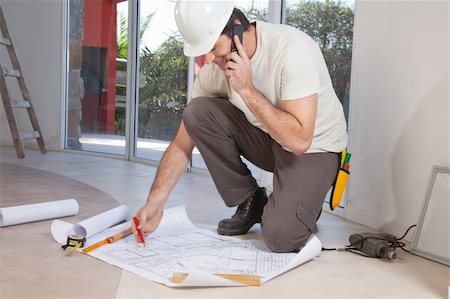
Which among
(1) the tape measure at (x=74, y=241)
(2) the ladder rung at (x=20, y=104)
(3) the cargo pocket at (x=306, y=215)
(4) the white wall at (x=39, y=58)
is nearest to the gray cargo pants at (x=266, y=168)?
(3) the cargo pocket at (x=306, y=215)

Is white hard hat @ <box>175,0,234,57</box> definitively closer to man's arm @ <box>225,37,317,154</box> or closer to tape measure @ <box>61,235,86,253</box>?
man's arm @ <box>225,37,317,154</box>

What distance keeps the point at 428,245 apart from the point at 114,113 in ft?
12.0

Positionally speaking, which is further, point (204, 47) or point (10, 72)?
point (10, 72)

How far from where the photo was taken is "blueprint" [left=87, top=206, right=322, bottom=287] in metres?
1.57

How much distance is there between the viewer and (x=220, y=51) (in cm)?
170

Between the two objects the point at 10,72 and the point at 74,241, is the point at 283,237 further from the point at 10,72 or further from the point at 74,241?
the point at 10,72

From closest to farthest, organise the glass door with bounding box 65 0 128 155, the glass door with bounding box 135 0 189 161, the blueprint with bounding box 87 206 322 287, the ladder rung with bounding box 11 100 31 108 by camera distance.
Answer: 1. the blueprint with bounding box 87 206 322 287
2. the glass door with bounding box 135 0 189 161
3. the ladder rung with bounding box 11 100 31 108
4. the glass door with bounding box 65 0 128 155

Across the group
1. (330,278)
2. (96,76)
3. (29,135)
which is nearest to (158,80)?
(96,76)

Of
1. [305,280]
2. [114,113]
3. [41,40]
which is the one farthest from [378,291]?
[41,40]

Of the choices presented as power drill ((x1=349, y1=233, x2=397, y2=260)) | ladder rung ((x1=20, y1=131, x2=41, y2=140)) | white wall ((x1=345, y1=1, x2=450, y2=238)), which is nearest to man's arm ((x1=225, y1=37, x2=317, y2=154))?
power drill ((x1=349, y1=233, x2=397, y2=260))

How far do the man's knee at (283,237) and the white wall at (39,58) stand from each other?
3929 millimetres

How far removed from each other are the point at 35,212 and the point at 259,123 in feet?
3.28

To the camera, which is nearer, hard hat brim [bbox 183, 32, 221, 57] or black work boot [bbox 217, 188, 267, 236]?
hard hat brim [bbox 183, 32, 221, 57]

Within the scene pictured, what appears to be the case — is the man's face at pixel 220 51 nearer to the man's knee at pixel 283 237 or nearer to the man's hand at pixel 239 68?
the man's hand at pixel 239 68
